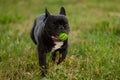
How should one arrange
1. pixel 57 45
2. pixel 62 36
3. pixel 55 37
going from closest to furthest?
pixel 62 36
pixel 55 37
pixel 57 45

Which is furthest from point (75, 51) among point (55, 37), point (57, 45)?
point (55, 37)

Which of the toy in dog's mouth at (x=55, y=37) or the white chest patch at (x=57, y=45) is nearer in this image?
the toy in dog's mouth at (x=55, y=37)

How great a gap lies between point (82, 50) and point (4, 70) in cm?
167

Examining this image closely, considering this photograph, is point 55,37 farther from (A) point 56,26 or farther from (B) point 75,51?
(B) point 75,51

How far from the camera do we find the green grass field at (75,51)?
19.6ft

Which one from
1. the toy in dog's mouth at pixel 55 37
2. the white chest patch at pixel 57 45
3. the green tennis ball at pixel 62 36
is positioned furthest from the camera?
the white chest patch at pixel 57 45

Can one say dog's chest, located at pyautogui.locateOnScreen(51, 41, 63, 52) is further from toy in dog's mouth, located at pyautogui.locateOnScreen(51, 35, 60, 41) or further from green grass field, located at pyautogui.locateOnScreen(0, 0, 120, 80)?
green grass field, located at pyautogui.locateOnScreen(0, 0, 120, 80)

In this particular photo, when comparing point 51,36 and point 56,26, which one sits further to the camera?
point 51,36

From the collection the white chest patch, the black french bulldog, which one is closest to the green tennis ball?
the black french bulldog

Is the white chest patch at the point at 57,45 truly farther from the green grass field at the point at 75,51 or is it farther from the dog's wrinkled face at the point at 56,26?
the green grass field at the point at 75,51

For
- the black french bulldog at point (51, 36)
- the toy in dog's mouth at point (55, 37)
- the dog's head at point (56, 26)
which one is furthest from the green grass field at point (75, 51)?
the dog's head at point (56, 26)

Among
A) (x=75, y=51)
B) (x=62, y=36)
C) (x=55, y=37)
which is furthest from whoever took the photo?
(x=75, y=51)

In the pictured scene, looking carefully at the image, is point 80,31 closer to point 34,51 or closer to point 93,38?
point 93,38

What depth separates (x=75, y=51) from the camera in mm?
7324
